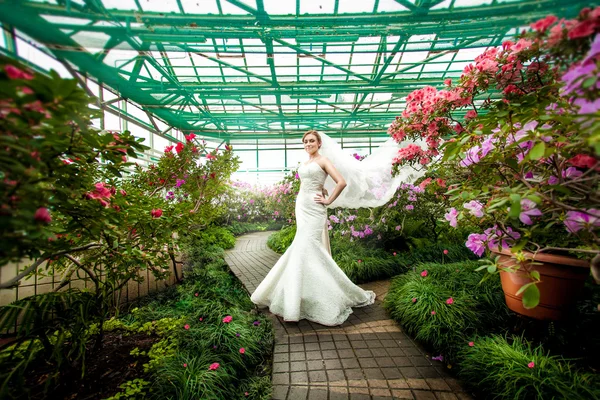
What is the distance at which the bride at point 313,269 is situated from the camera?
2600 mm

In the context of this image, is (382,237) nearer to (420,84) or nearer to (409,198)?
(409,198)

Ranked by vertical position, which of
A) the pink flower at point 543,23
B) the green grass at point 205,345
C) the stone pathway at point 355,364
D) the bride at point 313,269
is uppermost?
the pink flower at point 543,23

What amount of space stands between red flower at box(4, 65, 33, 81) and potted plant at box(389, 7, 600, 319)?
44.9 inches

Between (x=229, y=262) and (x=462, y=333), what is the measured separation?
3.87 m

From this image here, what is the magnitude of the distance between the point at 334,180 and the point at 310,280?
42.5 inches

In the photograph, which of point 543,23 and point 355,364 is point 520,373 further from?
point 543,23

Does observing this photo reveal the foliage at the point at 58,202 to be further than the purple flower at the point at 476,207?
No

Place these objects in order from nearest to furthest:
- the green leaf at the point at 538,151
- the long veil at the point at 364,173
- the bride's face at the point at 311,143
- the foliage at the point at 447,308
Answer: the green leaf at the point at 538,151 < the foliage at the point at 447,308 < the bride's face at the point at 311,143 < the long veil at the point at 364,173

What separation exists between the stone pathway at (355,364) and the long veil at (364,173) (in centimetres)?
146

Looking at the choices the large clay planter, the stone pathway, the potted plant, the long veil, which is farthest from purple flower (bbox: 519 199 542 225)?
the long veil

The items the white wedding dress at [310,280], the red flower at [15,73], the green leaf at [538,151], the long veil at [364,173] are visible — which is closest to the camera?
the red flower at [15,73]

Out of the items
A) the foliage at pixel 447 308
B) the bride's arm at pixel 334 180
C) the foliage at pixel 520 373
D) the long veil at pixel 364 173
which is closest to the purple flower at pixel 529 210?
the foliage at pixel 520 373

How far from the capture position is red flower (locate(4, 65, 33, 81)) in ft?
1.73

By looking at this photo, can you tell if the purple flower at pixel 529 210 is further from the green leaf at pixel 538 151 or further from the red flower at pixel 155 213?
the red flower at pixel 155 213
